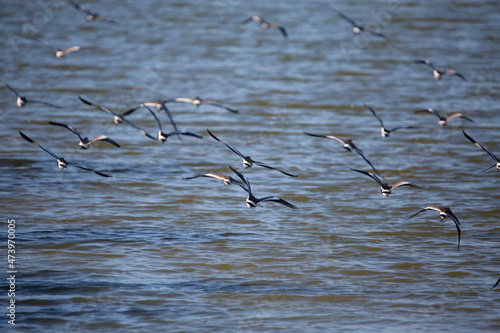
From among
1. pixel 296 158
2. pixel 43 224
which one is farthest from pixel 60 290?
pixel 296 158

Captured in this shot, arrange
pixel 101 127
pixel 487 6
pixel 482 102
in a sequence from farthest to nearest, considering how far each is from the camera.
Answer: pixel 487 6 < pixel 482 102 < pixel 101 127

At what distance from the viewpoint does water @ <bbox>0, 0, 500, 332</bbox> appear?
461 inches

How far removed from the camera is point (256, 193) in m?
17.2

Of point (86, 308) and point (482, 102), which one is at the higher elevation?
point (86, 308)

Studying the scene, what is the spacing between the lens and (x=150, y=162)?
19.5 meters

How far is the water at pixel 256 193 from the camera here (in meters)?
11.7

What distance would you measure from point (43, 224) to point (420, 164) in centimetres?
1067

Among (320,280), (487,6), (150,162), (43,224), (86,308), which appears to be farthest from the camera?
(487,6)

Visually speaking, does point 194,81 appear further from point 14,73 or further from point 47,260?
point 47,260

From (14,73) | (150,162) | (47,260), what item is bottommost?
(14,73)

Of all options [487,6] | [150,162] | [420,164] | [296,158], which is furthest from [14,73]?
[487,6]

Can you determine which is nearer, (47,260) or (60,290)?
(60,290)

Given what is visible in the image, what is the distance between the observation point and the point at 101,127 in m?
22.6

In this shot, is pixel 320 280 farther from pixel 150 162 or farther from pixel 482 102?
pixel 482 102
